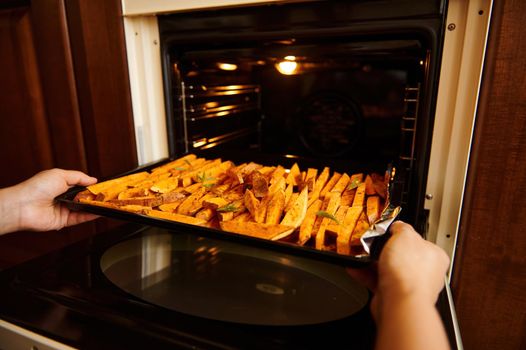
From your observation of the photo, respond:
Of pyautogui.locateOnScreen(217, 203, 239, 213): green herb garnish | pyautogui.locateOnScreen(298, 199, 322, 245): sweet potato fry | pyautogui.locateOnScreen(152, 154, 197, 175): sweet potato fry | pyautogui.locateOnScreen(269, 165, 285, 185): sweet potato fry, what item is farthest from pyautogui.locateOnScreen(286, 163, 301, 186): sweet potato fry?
pyautogui.locateOnScreen(152, 154, 197, 175): sweet potato fry

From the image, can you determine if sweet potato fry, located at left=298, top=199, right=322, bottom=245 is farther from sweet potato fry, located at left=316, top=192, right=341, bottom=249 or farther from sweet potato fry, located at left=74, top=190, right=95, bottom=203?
sweet potato fry, located at left=74, top=190, right=95, bottom=203

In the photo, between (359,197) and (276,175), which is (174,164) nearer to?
(276,175)

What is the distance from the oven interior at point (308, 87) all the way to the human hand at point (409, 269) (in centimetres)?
27

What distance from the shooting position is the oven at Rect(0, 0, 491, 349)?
0.71 metres

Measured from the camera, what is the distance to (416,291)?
0.55m

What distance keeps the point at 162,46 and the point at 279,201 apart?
0.65 meters

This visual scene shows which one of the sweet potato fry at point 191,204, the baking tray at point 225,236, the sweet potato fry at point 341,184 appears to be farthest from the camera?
the sweet potato fry at point 341,184

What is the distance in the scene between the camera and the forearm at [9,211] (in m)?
0.98

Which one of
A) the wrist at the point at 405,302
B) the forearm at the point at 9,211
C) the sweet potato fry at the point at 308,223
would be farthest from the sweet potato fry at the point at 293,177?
the forearm at the point at 9,211

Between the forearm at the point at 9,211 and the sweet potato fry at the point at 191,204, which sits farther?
the forearm at the point at 9,211

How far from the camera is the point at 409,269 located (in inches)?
22.6

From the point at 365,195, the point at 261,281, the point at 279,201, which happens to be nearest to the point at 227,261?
the point at 261,281

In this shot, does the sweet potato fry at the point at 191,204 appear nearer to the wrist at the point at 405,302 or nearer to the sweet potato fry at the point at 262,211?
the sweet potato fry at the point at 262,211

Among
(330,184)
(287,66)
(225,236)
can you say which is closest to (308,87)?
(287,66)
